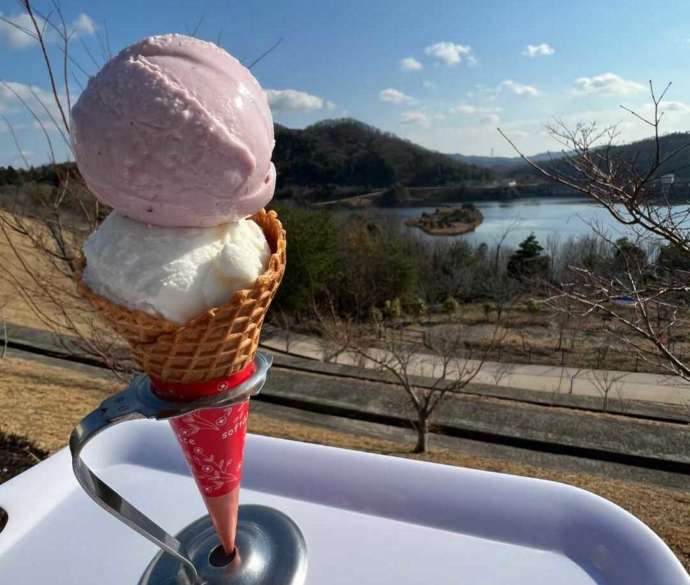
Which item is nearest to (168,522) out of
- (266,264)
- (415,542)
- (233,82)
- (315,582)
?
(315,582)

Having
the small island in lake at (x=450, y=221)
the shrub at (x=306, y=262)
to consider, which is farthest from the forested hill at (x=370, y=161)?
the shrub at (x=306, y=262)

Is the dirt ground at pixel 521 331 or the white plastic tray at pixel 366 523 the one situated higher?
the white plastic tray at pixel 366 523

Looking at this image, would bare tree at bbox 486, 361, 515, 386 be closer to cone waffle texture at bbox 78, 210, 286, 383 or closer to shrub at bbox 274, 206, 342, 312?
shrub at bbox 274, 206, 342, 312

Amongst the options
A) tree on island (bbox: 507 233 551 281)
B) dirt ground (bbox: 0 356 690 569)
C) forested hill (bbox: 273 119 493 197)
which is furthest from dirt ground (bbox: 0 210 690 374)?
forested hill (bbox: 273 119 493 197)

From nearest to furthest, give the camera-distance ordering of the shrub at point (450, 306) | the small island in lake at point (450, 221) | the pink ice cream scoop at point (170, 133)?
the pink ice cream scoop at point (170, 133) → the shrub at point (450, 306) → the small island in lake at point (450, 221)

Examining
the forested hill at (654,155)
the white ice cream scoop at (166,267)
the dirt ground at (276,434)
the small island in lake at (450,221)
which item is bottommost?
the dirt ground at (276,434)

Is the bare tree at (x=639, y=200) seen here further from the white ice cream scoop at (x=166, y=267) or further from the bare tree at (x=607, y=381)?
the bare tree at (x=607, y=381)

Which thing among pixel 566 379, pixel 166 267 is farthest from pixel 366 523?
pixel 566 379
